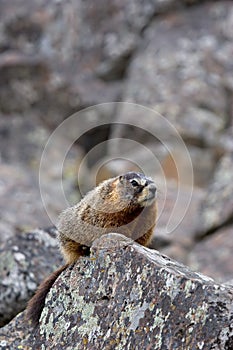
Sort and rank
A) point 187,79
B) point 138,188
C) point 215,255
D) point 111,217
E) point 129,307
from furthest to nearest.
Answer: point 187,79, point 215,255, point 138,188, point 111,217, point 129,307

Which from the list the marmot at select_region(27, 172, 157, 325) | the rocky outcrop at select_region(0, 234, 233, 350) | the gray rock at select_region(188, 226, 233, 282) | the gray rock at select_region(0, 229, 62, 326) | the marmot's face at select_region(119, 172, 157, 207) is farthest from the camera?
the gray rock at select_region(188, 226, 233, 282)

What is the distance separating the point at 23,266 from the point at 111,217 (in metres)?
1.96

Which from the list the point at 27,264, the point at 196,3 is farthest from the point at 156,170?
the point at 27,264

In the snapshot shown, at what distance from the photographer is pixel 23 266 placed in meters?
10.8

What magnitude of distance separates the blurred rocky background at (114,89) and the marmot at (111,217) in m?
9.24

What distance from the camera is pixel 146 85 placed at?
25109mm

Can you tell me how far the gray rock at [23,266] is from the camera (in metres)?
10.5

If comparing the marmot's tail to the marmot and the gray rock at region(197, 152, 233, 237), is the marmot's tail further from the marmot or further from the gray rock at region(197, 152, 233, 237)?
the gray rock at region(197, 152, 233, 237)

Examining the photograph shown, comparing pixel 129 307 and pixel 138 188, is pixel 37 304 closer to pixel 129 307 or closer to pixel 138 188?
pixel 129 307

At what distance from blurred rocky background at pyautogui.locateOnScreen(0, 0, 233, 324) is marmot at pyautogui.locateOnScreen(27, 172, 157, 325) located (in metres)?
9.24

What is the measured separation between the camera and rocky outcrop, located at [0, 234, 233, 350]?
712cm

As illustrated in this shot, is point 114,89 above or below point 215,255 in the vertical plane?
above

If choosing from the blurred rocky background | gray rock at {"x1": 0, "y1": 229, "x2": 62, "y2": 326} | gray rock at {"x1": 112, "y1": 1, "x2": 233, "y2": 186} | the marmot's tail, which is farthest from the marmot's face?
gray rock at {"x1": 112, "y1": 1, "x2": 233, "y2": 186}

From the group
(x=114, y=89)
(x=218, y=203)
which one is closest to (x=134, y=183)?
(x=218, y=203)
